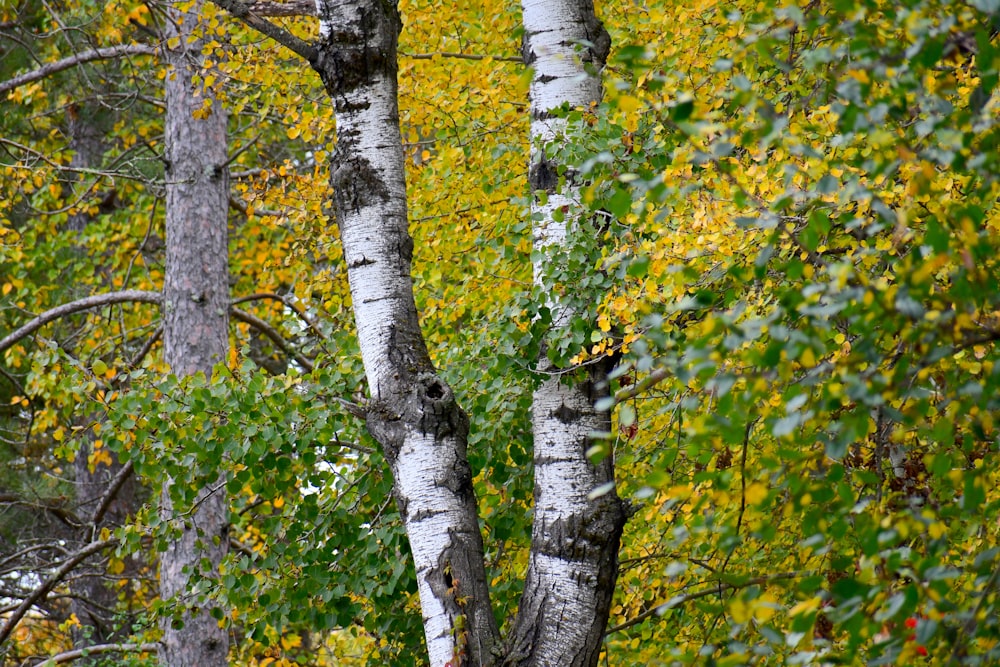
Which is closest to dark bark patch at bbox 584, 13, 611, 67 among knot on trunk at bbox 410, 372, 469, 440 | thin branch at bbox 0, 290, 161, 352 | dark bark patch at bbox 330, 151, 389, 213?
dark bark patch at bbox 330, 151, 389, 213

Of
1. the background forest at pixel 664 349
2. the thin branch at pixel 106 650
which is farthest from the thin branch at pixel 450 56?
the thin branch at pixel 106 650

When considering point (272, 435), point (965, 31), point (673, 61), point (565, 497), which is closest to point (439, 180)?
point (673, 61)

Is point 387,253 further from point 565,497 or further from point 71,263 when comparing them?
point 71,263

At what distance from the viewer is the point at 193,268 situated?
6707 millimetres

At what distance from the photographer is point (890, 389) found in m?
1.75

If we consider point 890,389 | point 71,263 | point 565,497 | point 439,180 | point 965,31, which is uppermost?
point 71,263

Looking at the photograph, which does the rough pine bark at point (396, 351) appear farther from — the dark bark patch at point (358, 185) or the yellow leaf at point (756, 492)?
the yellow leaf at point (756, 492)

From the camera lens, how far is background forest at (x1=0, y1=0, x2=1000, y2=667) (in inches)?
73.2

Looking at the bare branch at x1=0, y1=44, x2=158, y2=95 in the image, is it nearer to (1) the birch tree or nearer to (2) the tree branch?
(2) the tree branch

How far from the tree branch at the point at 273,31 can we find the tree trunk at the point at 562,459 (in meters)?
0.74

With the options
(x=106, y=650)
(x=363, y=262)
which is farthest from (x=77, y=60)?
(x=363, y=262)

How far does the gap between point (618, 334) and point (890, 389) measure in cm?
167

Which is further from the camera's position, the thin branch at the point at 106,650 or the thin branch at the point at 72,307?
the thin branch at the point at 72,307

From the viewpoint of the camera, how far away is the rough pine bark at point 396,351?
3133 millimetres
